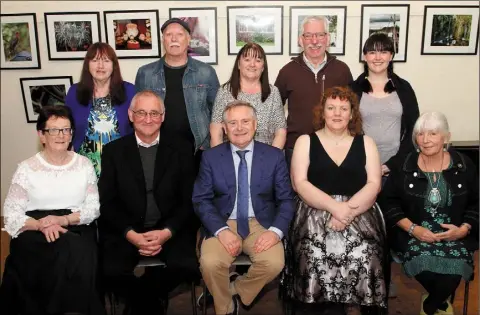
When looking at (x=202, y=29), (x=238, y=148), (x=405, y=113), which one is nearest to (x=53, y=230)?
(x=238, y=148)

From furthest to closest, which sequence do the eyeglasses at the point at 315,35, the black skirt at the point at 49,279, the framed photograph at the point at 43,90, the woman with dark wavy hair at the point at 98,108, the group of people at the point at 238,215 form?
the framed photograph at the point at 43,90 → the eyeglasses at the point at 315,35 → the woman with dark wavy hair at the point at 98,108 → the group of people at the point at 238,215 → the black skirt at the point at 49,279

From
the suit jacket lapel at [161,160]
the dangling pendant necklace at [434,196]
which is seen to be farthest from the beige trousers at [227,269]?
the dangling pendant necklace at [434,196]

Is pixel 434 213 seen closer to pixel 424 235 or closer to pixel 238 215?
pixel 424 235

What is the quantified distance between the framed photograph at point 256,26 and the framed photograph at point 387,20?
86 centimetres

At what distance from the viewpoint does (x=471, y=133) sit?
16.6 feet

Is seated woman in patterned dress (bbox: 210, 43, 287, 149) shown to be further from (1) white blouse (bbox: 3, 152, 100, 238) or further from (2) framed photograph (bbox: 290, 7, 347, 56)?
(2) framed photograph (bbox: 290, 7, 347, 56)

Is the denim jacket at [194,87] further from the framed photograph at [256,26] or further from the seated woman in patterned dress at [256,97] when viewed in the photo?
the framed photograph at [256,26]

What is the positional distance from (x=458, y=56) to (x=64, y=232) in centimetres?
422

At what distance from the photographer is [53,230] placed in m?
2.66

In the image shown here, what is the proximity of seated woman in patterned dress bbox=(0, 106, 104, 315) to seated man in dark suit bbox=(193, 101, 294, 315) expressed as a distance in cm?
67

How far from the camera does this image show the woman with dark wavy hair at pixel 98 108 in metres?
3.22

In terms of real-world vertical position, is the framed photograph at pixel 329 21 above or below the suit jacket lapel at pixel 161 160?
above

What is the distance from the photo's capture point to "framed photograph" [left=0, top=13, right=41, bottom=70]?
480cm

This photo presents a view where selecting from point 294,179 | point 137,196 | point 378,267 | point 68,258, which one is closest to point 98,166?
point 137,196
